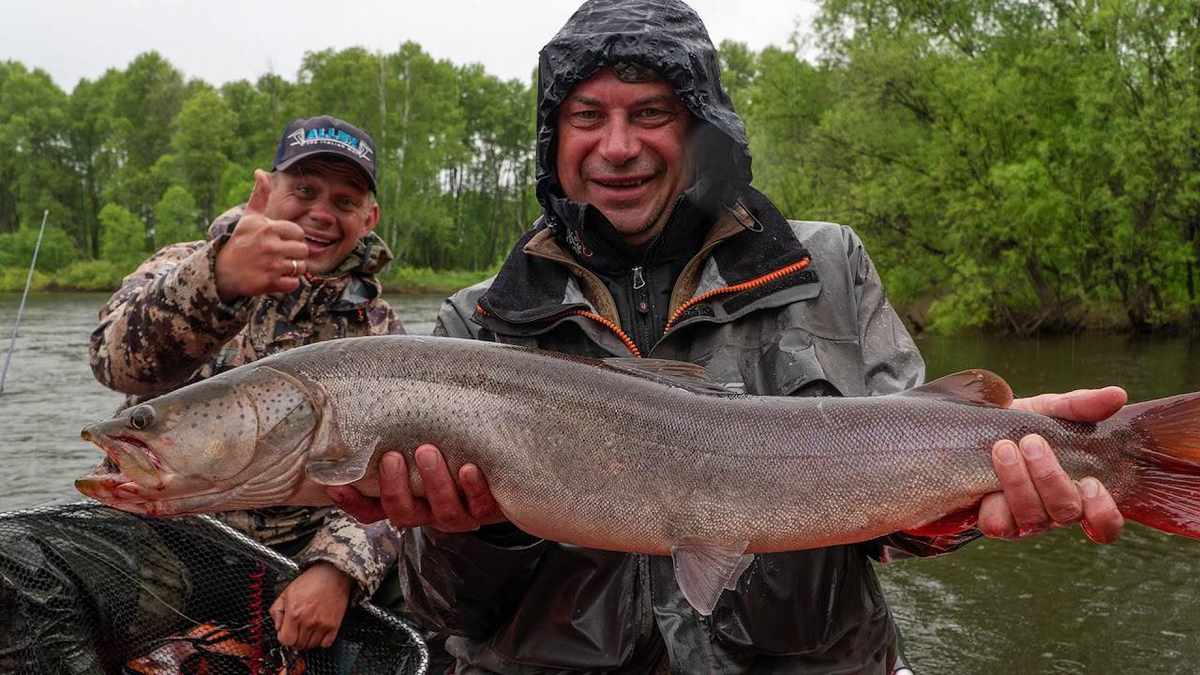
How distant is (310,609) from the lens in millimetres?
3855

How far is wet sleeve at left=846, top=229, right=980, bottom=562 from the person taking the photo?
2.91m

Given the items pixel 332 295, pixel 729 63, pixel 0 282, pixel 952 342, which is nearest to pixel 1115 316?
pixel 952 342

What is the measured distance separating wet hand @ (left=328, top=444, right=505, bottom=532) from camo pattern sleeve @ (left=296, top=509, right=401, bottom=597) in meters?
1.34

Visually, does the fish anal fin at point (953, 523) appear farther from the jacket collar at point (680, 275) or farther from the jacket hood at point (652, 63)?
the jacket hood at point (652, 63)

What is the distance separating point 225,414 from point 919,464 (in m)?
1.87

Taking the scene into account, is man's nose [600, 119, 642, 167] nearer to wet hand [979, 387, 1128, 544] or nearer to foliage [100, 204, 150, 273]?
wet hand [979, 387, 1128, 544]

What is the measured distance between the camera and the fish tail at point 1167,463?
2426mm

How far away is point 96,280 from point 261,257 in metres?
45.3

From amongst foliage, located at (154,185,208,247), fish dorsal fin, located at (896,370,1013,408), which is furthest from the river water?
foliage, located at (154,185,208,247)

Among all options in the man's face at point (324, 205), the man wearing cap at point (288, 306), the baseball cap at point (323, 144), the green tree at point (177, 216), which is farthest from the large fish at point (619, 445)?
the green tree at point (177, 216)

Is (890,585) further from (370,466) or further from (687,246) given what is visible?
(370,466)

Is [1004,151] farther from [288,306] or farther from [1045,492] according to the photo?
[1045,492]

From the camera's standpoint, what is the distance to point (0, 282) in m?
41.8

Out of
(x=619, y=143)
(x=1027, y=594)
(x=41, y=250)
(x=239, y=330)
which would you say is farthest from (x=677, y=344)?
(x=41, y=250)
